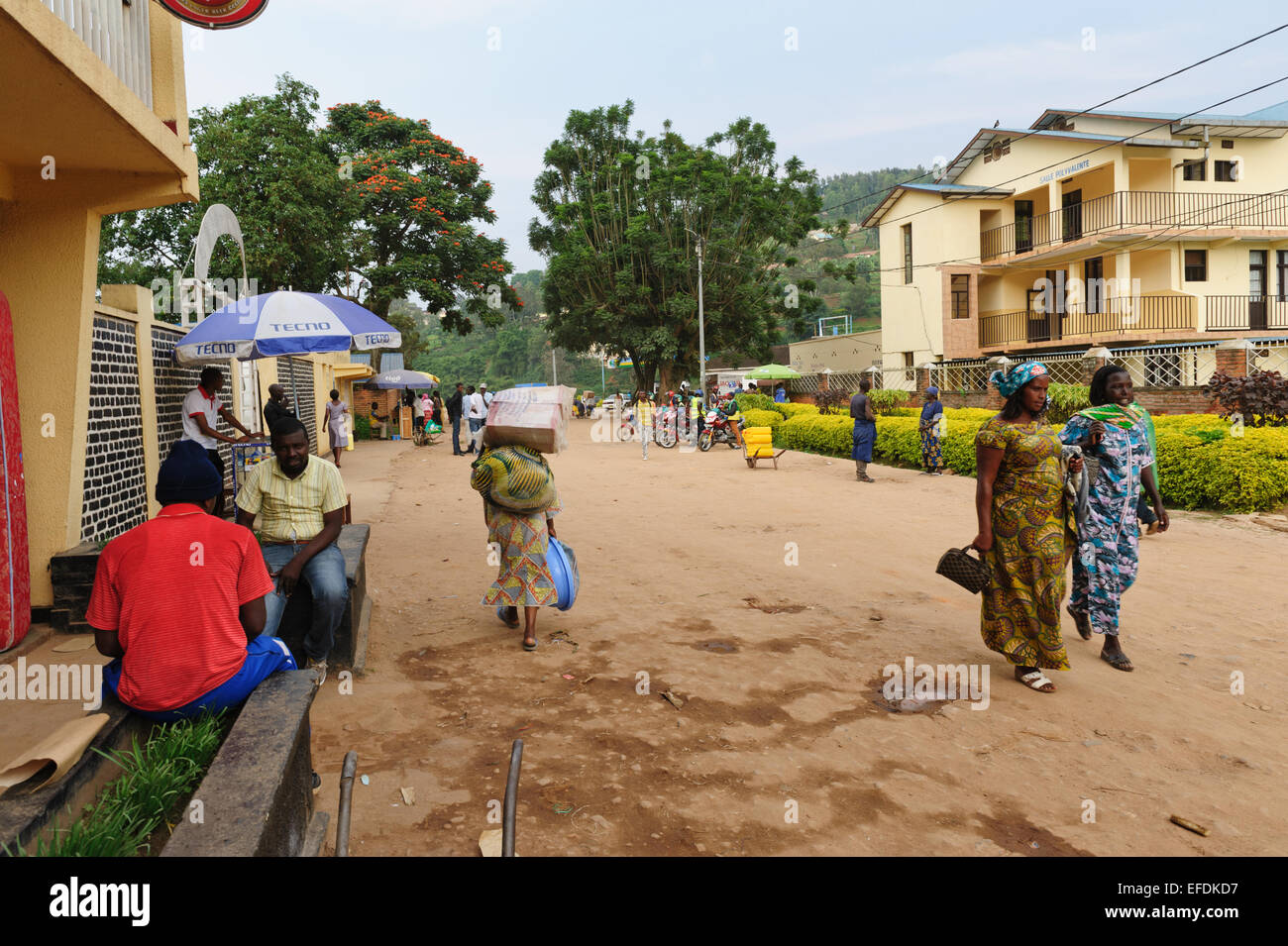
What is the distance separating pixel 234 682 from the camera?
306 centimetres

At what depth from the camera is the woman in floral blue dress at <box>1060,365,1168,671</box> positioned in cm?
488

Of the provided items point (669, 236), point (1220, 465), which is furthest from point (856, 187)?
point (1220, 465)

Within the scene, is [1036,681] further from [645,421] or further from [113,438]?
[645,421]

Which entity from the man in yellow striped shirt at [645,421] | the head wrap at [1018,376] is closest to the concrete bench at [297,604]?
the head wrap at [1018,376]

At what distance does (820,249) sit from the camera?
81.3 meters

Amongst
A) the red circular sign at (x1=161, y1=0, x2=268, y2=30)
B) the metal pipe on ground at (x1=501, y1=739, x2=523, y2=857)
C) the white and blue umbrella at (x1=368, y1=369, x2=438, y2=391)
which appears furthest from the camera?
the white and blue umbrella at (x1=368, y1=369, x2=438, y2=391)

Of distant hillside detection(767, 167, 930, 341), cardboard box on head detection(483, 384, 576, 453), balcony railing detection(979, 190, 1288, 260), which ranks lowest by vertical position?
cardboard box on head detection(483, 384, 576, 453)

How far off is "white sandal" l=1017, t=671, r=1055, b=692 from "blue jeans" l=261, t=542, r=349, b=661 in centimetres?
357

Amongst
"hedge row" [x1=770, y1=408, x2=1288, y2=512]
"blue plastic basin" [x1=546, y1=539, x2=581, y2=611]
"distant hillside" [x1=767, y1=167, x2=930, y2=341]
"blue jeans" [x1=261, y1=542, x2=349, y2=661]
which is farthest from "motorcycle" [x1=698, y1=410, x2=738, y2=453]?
"distant hillside" [x1=767, y1=167, x2=930, y2=341]

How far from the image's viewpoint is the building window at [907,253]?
28.5 m

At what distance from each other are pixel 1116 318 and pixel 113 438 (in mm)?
24069

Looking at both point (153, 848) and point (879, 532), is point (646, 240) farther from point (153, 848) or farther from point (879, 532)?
point (153, 848)

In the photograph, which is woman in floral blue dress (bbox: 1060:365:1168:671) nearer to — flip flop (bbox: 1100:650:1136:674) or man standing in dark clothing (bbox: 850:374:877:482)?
flip flop (bbox: 1100:650:1136:674)

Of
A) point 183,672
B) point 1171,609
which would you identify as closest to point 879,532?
point 1171,609
